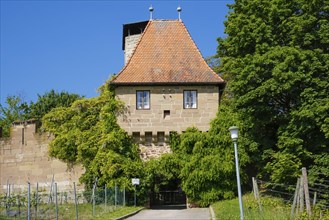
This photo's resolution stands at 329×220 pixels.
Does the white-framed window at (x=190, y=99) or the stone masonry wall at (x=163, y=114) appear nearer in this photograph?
the stone masonry wall at (x=163, y=114)

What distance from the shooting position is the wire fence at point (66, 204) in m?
18.5

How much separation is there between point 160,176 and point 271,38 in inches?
372

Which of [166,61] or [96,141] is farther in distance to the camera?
[166,61]

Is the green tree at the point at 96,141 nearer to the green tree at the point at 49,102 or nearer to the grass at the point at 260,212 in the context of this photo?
the grass at the point at 260,212

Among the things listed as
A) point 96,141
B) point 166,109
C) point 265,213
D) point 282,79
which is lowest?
point 265,213

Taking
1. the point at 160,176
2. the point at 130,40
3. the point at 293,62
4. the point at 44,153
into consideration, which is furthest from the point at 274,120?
the point at 130,40

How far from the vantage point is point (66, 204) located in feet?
75.0

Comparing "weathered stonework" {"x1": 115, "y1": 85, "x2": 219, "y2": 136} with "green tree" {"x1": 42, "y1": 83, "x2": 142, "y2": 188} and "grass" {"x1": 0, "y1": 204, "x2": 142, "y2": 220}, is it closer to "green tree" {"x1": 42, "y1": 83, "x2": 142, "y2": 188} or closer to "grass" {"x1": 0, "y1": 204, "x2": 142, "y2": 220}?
"green tree" {"x1": 42, "y1": 83, "x2": 142, "y2": 188}

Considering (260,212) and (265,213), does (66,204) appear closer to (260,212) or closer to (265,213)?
(260,212)

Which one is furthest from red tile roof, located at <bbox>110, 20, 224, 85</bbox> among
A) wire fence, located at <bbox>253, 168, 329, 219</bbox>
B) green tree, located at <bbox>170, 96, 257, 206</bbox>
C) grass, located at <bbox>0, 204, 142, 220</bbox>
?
grass, located at <bbox>0, 204, 142, 220</bbox>

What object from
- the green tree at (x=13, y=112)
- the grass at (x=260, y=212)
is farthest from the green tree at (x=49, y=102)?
the grass at (x=260, y=212)

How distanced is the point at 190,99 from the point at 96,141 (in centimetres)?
562

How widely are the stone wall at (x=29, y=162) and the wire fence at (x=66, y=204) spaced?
83cm

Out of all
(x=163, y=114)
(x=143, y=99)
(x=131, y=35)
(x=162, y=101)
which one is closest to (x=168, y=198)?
(x=163, y=114)
